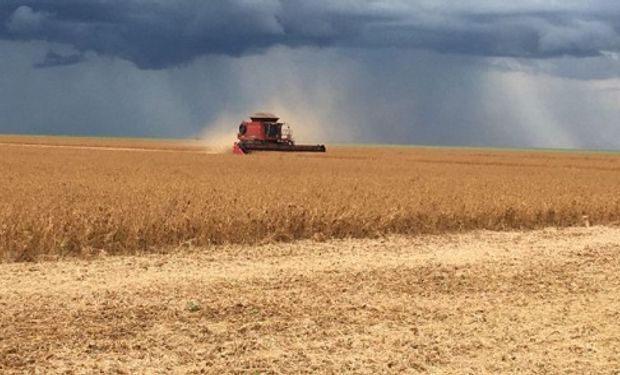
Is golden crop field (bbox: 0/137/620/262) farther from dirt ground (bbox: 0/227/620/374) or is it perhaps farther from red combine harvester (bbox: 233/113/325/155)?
red combine harvester (bbox: 233/113/325/155)

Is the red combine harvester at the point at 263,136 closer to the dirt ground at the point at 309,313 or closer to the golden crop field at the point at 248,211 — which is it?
the golden crop field at the point at 248,211

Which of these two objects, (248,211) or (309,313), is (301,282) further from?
(248,211)

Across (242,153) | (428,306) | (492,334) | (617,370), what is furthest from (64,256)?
(242,153)

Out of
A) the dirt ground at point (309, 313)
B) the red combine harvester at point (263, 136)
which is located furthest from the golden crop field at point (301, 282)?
the red combine harvester at point (263, 136)

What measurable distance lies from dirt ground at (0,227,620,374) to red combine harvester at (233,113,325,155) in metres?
39.8

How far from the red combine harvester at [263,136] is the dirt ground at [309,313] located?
3975 cm

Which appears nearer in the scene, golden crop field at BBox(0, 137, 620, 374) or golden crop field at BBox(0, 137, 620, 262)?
golden crop field at BBox(0, 137, 620, 374)

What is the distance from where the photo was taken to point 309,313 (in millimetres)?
9648

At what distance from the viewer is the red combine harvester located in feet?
178

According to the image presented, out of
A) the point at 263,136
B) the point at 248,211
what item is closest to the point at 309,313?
the point at 248,211

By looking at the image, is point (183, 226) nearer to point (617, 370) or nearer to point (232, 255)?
point (232, 255)

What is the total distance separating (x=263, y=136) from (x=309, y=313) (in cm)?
4533

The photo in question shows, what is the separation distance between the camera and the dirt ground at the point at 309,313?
7.82m

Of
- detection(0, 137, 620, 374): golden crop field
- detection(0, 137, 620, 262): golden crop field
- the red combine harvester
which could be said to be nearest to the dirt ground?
detection(0, 137, 620, 374): golden crop field
